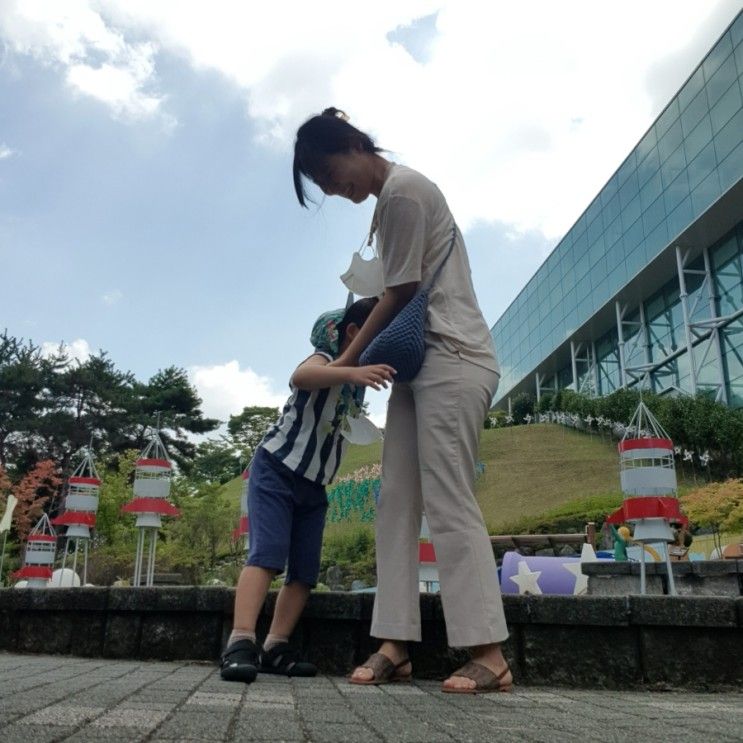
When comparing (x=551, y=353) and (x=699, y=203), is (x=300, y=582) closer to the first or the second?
(x=699, y=203)

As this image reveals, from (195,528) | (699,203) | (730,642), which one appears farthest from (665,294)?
(730,642)

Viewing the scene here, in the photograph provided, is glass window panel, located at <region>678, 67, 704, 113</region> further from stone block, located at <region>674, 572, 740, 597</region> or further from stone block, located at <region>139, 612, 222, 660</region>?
stone block, located at <region>139, 612, 222, 660</region>

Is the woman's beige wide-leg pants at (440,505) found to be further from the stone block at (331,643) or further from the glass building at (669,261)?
the glass building at (669,261)

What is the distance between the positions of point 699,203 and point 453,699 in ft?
86.1

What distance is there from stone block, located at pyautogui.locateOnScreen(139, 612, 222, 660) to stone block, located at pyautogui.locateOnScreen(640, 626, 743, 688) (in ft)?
5.09

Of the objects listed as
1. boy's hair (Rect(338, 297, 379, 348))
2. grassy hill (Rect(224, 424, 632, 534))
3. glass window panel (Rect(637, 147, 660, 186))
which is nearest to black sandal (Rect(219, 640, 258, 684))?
boy's hair (Rect(338, 297, 379, 348))

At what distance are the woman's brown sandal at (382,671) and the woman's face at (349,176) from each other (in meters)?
1.48

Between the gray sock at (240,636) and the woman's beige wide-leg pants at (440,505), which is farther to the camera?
the gray sock at (240,636)

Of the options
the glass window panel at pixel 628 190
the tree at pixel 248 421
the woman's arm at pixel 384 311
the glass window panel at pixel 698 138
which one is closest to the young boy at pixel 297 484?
the woman's arm at pixel 384 311

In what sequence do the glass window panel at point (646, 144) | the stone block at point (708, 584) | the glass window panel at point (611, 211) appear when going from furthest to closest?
the glass window panel at point (611, 211), the glass window panel at point (646, 144), the stone block at point (708, 584)

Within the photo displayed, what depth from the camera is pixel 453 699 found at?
5.90ft

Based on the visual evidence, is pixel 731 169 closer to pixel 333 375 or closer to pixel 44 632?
pixel 333 375

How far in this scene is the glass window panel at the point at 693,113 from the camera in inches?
984

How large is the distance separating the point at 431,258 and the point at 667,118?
29.0 meters
